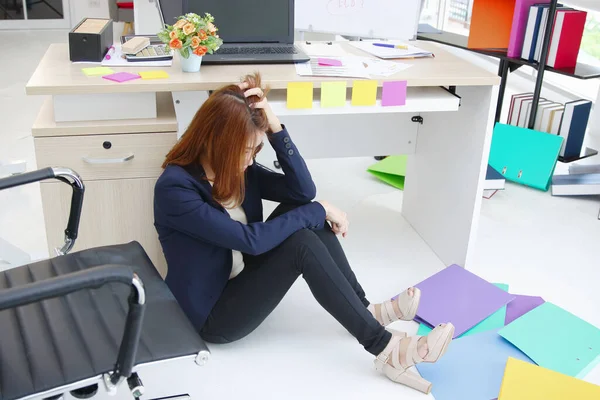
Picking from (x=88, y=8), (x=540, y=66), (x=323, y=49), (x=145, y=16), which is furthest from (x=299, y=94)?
(x=88, y=8)

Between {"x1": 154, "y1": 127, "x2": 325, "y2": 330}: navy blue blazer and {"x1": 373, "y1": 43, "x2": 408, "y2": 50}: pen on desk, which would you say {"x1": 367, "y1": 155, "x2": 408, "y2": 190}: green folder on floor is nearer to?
{"x1": 373, "y1": 43, "x2": 408, "y2": 50}: pen on desk

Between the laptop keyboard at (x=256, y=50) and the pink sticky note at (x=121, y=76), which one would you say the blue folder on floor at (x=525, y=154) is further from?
the pink sticky note at (x=121, y=76)

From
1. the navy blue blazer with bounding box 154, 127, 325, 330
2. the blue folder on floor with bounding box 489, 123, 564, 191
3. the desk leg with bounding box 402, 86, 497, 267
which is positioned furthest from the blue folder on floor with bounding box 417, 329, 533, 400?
the blue folder on floor with bounding box 489, 123, 564, 191

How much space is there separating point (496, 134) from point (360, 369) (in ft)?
5.94

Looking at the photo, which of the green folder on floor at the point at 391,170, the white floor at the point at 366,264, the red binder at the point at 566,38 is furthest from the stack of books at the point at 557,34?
the green folder on floor at the point at 391,170

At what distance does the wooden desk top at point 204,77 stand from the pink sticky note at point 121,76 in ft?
0.08

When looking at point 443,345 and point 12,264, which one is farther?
point 12,264

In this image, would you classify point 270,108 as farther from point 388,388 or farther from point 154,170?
point 388,388

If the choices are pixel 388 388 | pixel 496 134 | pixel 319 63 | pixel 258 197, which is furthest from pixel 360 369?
pixel 496 134

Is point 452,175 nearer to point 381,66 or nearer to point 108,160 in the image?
point 381,66

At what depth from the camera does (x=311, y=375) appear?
6.27 feet

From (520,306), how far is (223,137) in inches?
46.8

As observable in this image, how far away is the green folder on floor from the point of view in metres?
3.20

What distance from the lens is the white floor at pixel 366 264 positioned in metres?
1.89
